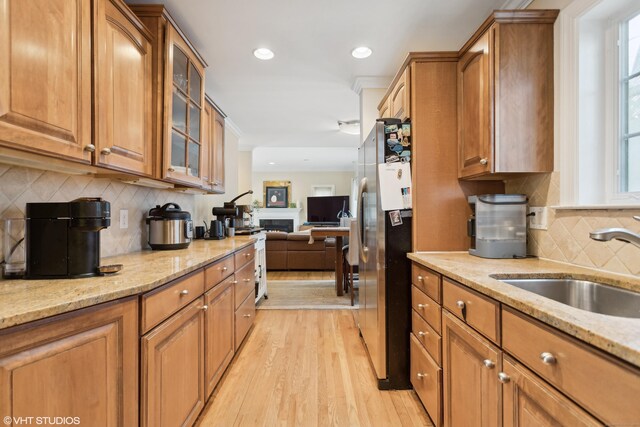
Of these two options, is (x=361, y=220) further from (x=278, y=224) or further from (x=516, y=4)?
(x=278, y=224)

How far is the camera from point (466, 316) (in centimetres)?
120

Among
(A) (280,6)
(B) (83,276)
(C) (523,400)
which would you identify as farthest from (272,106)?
(C) (523,400)

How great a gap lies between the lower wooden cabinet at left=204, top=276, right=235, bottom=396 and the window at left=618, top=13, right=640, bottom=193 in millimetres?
2119

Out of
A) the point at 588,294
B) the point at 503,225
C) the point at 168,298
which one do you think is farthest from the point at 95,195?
the point at 588,294

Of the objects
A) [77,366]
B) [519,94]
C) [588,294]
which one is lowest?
[77,366]

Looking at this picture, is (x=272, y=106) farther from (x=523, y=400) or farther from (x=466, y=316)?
(x=523, y=400)

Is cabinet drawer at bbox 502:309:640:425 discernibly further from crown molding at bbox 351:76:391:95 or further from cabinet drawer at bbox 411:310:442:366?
crown molding at bbox 351:76:391:95

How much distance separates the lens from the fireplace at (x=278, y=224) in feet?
30.4

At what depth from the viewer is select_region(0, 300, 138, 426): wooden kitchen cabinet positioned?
0.71 meters

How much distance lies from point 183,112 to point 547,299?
220 cm

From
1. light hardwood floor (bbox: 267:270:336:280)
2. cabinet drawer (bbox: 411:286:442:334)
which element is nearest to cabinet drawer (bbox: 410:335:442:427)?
cabinet drawer (bbox: 411:286:442:334)

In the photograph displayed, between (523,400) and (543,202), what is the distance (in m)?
1.13

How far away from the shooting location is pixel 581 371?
0.67 metres

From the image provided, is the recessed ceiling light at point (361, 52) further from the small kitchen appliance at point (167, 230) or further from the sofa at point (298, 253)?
the sofa at point (298, 253)
